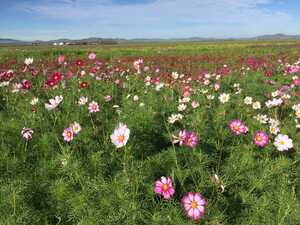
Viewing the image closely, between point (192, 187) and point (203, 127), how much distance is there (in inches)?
39.9

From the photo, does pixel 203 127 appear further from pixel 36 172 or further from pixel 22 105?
pixel 22 105

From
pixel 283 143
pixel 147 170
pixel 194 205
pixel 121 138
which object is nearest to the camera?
pixel 194 205

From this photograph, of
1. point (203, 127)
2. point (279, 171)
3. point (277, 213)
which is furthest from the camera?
point (203, 127)

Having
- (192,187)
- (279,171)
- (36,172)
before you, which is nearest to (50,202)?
(36,172)

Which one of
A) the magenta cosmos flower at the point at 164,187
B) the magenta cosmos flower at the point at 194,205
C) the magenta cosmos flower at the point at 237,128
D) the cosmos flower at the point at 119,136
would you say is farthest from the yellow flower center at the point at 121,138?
the magenta cosmos flower at the point at 237,128

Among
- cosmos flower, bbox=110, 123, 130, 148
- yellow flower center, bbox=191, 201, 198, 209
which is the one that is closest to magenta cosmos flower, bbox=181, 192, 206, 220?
yellow flower center, bbox=191, 201, 198, 209

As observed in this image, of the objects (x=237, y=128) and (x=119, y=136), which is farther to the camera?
(x=237, y=128)

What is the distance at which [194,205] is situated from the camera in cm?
181

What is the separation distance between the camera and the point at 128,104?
4.09 metres

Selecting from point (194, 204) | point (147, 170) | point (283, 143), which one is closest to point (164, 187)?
point (194, 204)

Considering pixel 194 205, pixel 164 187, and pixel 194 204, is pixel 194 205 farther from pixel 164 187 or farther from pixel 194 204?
pixel 164 187

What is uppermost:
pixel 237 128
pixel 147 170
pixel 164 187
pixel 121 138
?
pixel 121 138

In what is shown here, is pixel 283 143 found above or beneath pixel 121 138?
beneath

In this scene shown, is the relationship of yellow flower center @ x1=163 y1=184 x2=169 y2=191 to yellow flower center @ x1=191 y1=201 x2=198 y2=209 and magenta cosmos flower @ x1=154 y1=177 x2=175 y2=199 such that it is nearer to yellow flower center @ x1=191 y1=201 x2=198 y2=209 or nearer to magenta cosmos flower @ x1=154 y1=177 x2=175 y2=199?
magenta cosmos flower @ x1=154 y1=177 x2=175 y2=199
